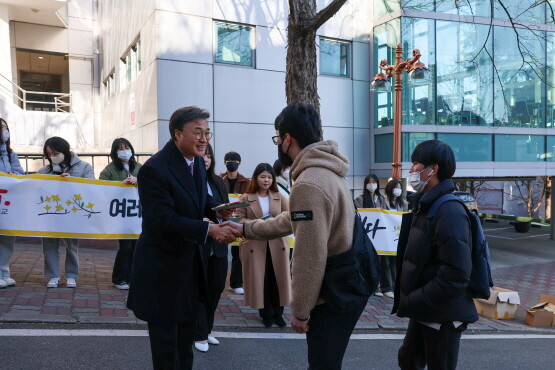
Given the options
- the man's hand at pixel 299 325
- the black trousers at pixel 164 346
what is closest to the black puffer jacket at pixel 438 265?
the man's hand at pixel 299 325

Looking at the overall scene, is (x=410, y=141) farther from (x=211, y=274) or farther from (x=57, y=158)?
(x=211, y=274)

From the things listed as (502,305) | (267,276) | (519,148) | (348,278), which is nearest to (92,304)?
(267,276)

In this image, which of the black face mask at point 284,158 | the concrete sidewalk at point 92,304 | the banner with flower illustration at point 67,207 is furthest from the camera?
the banner with flower illustration at point 67,207

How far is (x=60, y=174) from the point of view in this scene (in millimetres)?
5969

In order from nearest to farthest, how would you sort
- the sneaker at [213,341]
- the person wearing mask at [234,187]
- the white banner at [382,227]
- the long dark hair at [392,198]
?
the sneaker at [213,341]
the person wearing mask at [234,187]
the white banner at [382,227]
the long dark hair at [392,198]

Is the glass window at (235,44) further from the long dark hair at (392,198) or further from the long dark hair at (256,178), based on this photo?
the long dark hair at (256,178)

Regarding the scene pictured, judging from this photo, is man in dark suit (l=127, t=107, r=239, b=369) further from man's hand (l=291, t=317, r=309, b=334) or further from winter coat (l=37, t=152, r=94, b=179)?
winter coat (l=37, t=152, r=94, b=179)

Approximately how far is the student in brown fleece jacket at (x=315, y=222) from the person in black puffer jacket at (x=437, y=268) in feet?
1.80

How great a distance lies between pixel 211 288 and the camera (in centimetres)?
322

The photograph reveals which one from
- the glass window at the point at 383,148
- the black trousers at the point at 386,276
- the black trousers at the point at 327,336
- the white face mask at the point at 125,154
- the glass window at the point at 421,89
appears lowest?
the black trousers at the point at 386,276

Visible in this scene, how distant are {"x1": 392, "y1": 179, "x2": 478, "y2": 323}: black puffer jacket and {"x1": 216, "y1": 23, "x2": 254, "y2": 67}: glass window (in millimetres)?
9432

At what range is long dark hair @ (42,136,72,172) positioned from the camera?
5.75 m

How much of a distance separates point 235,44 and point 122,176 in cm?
653

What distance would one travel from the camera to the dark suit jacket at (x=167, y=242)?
8.80 ft
